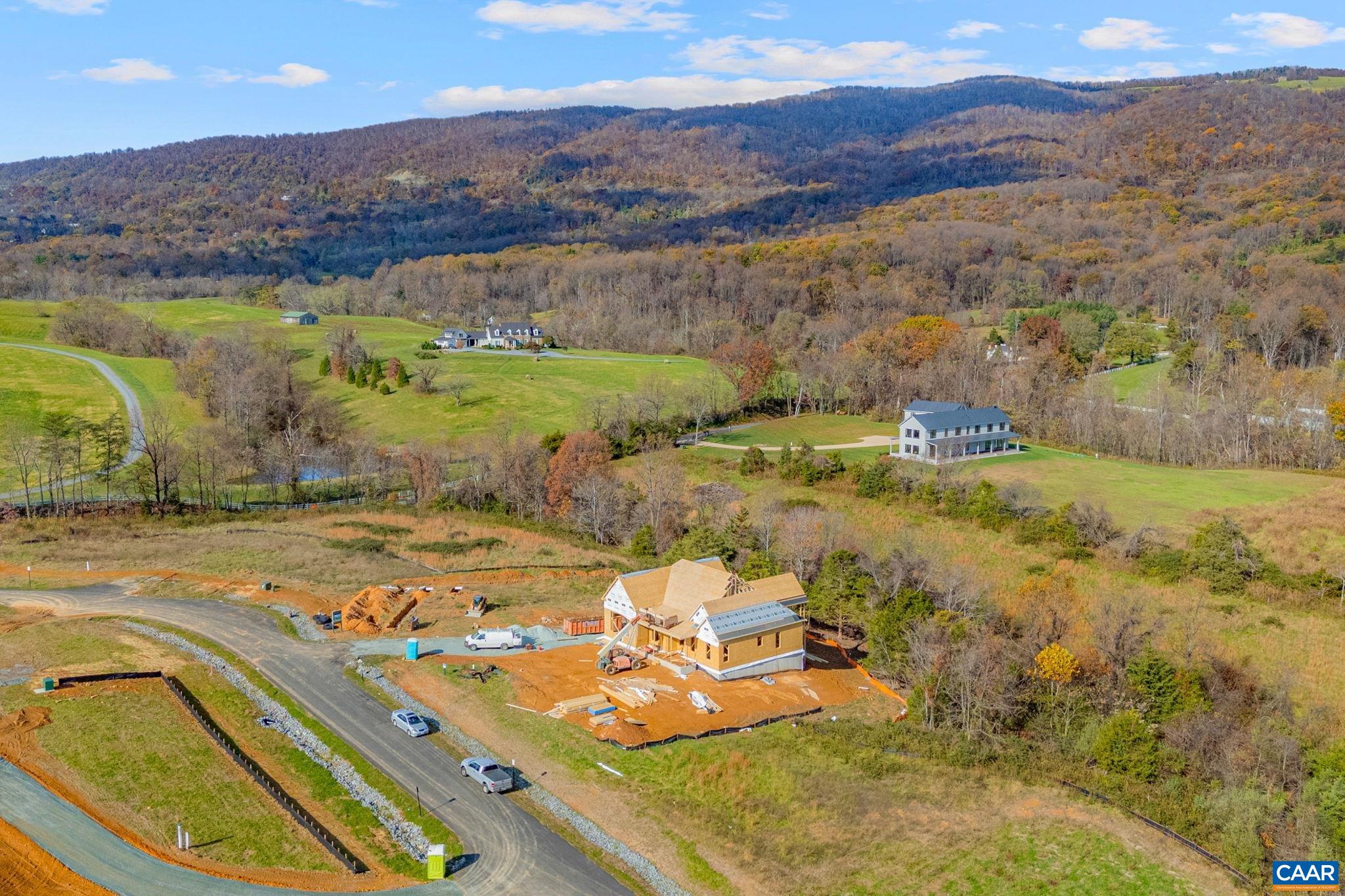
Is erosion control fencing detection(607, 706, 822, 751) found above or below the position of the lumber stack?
below

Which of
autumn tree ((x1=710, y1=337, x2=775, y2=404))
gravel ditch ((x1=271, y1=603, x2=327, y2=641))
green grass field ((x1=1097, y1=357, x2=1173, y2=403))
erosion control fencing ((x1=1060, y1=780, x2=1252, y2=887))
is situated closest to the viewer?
erosion control fencing ((x1=1060, y1=780, x2=1252, y2=887))

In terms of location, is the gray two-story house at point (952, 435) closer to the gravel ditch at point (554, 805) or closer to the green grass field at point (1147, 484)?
the green grass field at point (1147, 484)

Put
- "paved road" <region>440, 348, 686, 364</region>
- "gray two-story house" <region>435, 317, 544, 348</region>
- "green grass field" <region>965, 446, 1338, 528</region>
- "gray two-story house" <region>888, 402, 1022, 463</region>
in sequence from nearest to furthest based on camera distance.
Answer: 1. "green grass field" <region>965, 446, 1338, 528</region>
2. "gray two-story house" <region>888, 402, 1022, 463</region>
3. "paved road" <region>440, 348, 686, 364</region>
4. "gray two-story house" <region>435, 317, 544, 348</region>

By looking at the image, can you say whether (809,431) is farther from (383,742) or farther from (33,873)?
(33,873)

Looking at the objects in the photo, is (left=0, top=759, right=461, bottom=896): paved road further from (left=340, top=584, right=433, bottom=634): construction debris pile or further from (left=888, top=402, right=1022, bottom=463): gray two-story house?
(left=888, top=402, right=1022, bottom=463): gray two-story house

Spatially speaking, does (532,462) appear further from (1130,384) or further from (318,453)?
(1130,384)

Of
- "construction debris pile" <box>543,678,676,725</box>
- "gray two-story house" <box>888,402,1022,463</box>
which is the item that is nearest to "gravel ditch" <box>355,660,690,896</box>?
→ "construction debris pile" <box>543,678,676,725</box>

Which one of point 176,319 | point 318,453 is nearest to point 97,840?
point 318,453
